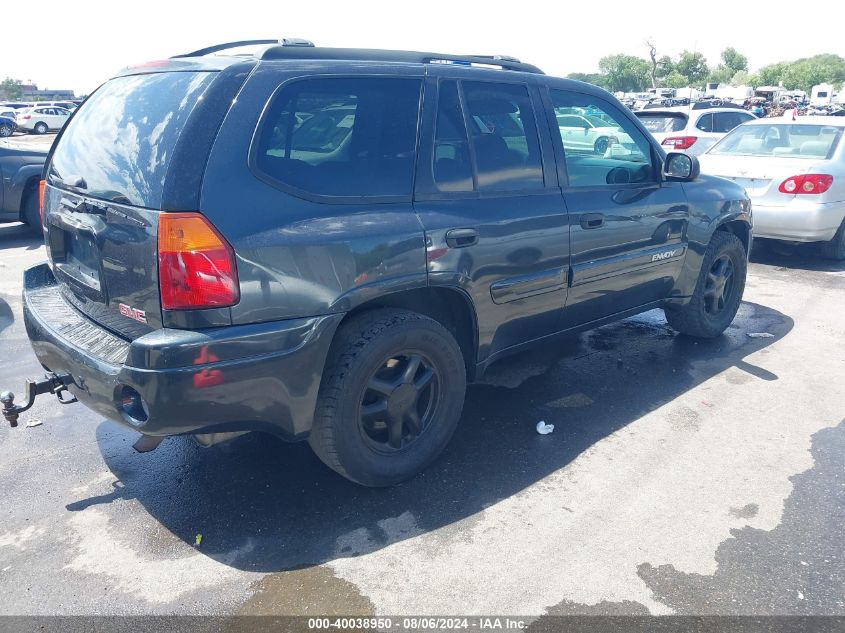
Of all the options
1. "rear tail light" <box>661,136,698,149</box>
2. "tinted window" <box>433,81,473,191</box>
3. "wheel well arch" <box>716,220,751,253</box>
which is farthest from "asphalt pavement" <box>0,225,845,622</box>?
"rear tail light" <box>661,136,698,149</box>

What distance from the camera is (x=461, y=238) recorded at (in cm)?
319

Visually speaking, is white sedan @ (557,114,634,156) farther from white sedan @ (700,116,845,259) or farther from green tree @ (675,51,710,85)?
green tree @ (675,51,710,85)

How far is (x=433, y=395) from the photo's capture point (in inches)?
Answer: 133

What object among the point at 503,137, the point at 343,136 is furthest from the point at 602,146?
the point at 343,136

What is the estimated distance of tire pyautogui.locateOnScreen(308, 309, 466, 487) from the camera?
291cm

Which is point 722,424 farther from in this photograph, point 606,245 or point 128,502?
point 128,502

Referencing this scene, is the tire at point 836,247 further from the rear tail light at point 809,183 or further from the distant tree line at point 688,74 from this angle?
the distant tree line at point 688,74

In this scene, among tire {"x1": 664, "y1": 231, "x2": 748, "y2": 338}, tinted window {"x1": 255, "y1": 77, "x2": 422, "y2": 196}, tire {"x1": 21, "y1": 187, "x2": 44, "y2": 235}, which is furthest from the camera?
tire {"x1": 21, "y1": 187, "x2": 44, "y2": 235}

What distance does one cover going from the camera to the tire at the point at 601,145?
4.21 metres

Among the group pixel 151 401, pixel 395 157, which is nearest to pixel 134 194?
pixel 151 401

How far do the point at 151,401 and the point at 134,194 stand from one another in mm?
806

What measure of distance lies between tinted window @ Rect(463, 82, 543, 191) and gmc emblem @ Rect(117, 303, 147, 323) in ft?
5.51

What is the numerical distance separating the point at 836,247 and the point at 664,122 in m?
4.59

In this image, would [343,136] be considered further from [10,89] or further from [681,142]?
[10,89]
